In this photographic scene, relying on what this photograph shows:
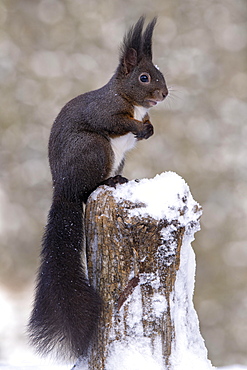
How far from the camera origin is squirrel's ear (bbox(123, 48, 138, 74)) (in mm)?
1810

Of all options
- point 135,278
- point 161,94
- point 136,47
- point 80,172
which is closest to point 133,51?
point 136,47

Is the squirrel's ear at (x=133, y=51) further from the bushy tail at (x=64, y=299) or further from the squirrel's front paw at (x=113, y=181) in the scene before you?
the bushy tail at (x=64, y=299)

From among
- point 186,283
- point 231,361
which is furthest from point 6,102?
point 186,283

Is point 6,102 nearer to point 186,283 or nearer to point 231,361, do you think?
point 231,361

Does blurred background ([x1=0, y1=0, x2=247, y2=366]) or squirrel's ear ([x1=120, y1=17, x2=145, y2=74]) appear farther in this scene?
blurred background ([x1=0, y1=0, x2=247, y2=366])

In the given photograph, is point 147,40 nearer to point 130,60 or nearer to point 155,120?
point 130,60

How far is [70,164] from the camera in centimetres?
165

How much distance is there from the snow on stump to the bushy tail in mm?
49

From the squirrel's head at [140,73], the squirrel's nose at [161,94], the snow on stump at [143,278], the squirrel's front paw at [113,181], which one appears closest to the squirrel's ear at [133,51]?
the squirrel's head at [140,73]

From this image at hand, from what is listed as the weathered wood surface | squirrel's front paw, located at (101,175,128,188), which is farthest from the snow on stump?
squirrel's front paw, located at (101,175,128,188)

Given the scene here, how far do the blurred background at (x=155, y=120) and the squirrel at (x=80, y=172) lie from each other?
2380 millimetres

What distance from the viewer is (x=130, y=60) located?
1815mm

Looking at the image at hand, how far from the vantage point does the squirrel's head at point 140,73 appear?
69.8 inches

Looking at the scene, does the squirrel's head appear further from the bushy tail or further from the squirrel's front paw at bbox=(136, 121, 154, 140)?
the bushy tail
